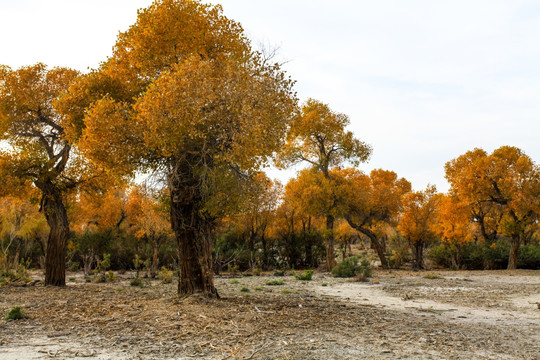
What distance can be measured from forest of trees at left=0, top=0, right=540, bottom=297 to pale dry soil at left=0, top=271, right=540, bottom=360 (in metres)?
2.32

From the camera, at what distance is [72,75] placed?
1534cm

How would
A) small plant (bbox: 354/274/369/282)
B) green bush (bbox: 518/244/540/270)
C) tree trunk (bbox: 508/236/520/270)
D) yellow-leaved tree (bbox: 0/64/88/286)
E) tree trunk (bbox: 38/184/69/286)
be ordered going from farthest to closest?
green bush (bbox: 518/244/540/270), tree trunk (bbox: 508/236/520/270), small plant (bbox: 354/274/369/282), tree trunk (bbox: 38/184/69/286), yellow-leaved tree (bbox: 0/64/88/286)

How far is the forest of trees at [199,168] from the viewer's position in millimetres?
8961

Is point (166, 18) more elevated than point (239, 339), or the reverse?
point (166, 18)

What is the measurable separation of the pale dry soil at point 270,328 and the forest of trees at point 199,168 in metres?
2.32

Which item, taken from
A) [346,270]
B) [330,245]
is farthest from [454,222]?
[346,270]

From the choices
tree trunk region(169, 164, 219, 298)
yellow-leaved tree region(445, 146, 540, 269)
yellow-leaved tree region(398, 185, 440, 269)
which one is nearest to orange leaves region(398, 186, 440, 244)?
yellow-leaved tree region(398, 185, 440, 269)

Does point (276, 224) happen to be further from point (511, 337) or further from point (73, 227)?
point (511, 337)

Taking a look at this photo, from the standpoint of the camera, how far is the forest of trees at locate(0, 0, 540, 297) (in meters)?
8.96

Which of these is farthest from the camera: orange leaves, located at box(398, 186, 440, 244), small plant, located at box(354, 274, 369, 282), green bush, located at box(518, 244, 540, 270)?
orange leaves, located at box(398, 186, 440, 244)

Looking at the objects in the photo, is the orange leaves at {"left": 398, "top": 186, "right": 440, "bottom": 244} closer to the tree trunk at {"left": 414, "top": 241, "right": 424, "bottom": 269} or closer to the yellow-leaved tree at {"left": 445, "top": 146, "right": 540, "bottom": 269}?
the tree trunk at {"left": 414, "top": 241, "right": 424, "bottom": 269}

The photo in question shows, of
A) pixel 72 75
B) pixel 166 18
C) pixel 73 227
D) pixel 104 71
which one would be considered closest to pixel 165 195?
pixel 104 71

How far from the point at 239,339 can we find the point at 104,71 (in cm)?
846

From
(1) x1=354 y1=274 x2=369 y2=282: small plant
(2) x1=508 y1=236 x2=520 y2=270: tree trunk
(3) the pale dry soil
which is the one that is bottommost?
(1) x1=354 y1=274 x2=369 y2=282: small plant
